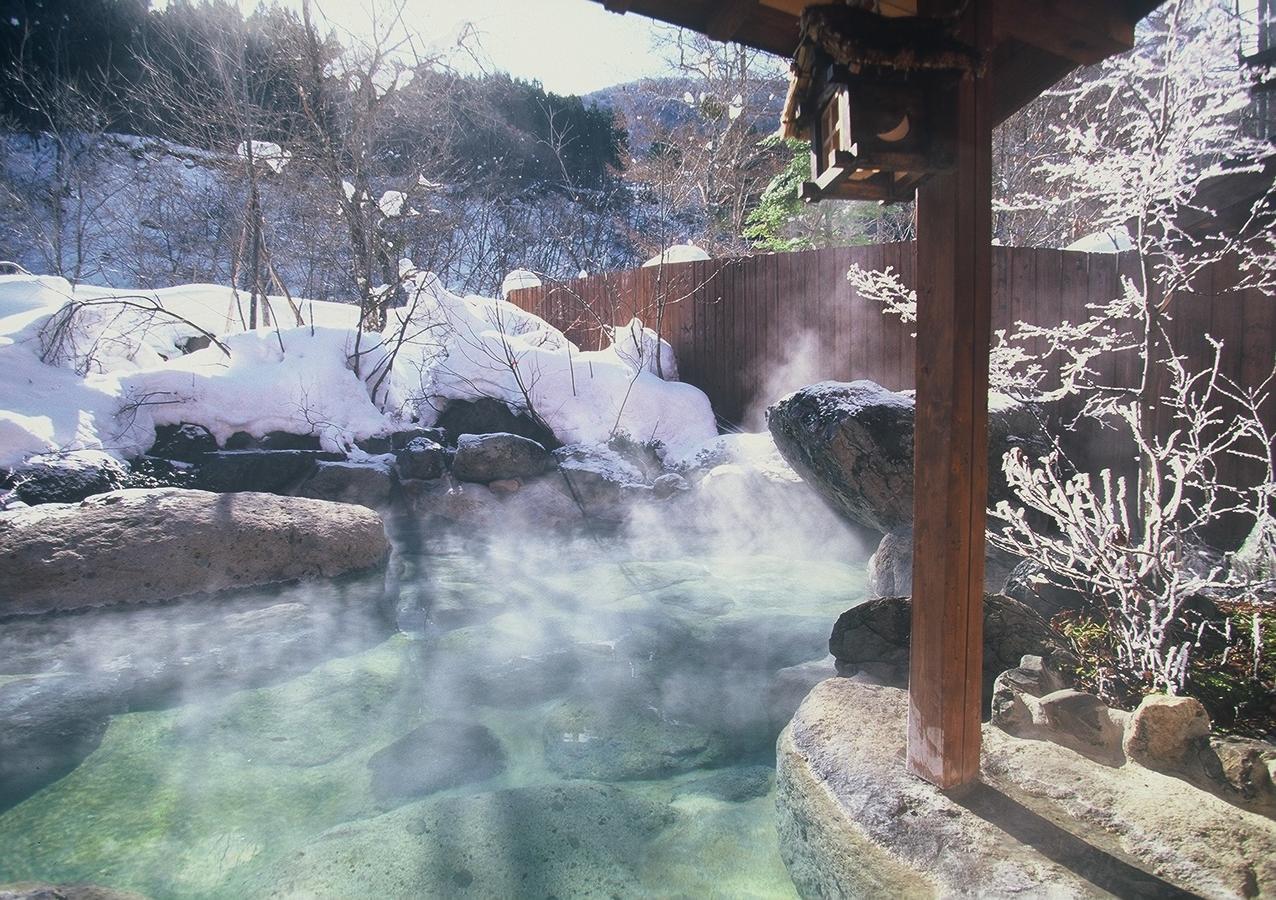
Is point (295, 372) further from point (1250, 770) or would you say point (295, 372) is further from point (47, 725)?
point (1250, 770)

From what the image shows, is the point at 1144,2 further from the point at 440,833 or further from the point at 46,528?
the point at 46,528

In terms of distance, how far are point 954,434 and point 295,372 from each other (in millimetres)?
8414

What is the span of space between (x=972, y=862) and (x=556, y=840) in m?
1.48

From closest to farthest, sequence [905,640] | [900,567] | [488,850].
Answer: [488,850]
[905,640]
[900,567]

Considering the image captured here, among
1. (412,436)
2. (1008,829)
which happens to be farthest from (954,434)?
(412,436)

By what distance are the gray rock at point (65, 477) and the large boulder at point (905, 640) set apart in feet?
21.0

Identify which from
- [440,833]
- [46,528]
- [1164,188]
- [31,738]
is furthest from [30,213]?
[1164,188]

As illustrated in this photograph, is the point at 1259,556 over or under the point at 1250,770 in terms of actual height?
over

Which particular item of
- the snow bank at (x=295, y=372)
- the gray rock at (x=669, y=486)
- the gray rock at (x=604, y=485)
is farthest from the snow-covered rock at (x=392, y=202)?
the gray rock at (x=669, y=486)

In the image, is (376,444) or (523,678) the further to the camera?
(376,444)

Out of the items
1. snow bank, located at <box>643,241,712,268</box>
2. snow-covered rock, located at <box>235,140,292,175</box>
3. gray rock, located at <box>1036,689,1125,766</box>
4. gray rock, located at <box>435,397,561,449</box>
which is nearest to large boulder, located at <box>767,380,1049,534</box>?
gray rock, located at <box>1036,689,1125,766</box>

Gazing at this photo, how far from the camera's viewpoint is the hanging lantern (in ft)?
6.16

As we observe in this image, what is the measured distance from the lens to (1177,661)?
2.60 m

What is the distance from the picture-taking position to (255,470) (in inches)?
301
